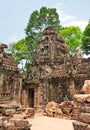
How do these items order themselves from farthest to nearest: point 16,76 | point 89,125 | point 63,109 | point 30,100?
1. point 30,100
2. point 16,76
3. point 63,109
4. point 89,125

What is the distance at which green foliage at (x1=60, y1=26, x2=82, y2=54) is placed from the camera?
33031mm

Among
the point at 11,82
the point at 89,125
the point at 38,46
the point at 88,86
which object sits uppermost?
the point at 38,46

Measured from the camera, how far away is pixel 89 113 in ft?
18.1

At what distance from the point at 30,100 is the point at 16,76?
10.8 feet

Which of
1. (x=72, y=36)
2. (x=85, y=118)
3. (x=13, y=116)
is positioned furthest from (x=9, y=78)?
(x=72, y=36)

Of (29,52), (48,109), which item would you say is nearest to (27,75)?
(48,109)

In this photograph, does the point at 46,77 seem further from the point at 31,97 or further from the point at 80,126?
the point at 80,126

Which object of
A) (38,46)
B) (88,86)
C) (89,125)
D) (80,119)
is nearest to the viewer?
(89,125)

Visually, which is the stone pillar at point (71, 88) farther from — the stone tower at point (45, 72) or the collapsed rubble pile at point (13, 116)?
the collapsed rubble pile at point (13, 116)

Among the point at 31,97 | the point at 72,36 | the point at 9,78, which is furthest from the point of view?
the point at 72,36

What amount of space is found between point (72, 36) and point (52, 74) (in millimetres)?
14754

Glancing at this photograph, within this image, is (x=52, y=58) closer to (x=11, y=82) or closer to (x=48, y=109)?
(x=11, y=82)

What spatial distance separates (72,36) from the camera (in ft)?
112

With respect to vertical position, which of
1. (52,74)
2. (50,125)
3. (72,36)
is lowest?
(50,125)
